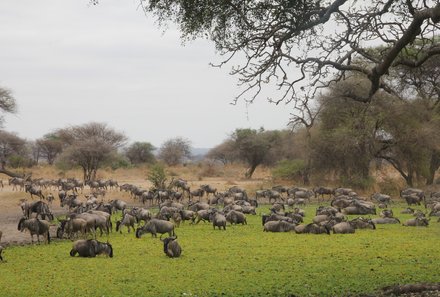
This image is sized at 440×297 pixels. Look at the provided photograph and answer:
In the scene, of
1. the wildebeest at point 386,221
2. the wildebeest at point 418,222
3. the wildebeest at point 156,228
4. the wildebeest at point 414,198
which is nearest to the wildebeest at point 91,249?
the wildebeest at point 156,228

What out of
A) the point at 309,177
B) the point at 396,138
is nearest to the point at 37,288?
the point at 396,138

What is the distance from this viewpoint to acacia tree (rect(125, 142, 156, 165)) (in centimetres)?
8212

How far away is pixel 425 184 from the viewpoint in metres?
42.8

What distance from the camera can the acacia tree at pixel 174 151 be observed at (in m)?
82.0

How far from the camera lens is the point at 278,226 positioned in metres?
21.3

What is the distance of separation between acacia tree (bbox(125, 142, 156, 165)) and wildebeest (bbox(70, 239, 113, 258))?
216ft

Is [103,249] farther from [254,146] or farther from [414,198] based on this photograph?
[254,146]

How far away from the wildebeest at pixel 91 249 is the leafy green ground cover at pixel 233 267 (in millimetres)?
276

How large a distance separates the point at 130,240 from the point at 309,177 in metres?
29.9

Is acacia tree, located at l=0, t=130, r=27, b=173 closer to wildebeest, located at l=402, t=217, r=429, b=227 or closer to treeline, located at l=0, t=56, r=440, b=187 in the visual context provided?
treeline, located at l=0, t=56, r=440, b=187

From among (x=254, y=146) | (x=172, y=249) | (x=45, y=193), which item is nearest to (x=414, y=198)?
(x=172, y=249)

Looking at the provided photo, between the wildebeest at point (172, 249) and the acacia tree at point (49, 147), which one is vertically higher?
the acacia tree at point (49, 147)

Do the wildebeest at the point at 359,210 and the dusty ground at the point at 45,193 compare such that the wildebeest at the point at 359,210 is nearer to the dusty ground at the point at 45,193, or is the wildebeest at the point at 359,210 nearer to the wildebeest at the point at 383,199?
the wildebeest at the point at 383,199

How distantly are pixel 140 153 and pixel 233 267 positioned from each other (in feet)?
230
